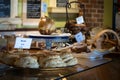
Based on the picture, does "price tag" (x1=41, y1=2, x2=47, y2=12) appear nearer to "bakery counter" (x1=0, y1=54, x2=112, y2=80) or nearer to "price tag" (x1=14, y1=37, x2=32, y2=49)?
"price tag" (x1=14, y1=37, x2=32, y2=49)

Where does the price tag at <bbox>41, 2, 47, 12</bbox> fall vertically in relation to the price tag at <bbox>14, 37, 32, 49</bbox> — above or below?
above

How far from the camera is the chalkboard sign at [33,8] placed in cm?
330

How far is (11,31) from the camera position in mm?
3008

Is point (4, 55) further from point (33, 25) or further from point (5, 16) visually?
point (33, 25)

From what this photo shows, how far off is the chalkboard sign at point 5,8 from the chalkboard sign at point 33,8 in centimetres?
32

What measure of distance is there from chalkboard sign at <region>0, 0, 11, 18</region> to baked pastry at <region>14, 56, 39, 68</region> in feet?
5.82

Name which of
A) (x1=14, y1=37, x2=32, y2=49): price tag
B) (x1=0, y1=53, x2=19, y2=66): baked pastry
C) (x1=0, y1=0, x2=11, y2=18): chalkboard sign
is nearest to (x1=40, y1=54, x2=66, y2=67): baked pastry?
(x1=0, y1=53, x2=19, y2=66): baked pastry

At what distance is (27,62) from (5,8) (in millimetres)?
1871

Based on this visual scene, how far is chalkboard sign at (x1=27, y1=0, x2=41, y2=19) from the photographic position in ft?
10.8

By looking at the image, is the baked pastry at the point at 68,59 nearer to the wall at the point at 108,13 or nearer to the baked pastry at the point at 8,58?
the baked pastry at the point at 8,58

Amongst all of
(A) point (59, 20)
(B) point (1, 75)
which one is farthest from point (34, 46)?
(A) point (59, 20)

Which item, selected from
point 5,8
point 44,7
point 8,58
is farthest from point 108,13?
point 8,58

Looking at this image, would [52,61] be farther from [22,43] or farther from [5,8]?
[5,8]

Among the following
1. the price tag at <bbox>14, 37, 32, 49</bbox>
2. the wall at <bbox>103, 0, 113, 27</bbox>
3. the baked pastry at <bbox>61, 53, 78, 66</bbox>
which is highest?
the wall at <bbox>103, 0, 113, 27</bbox>
